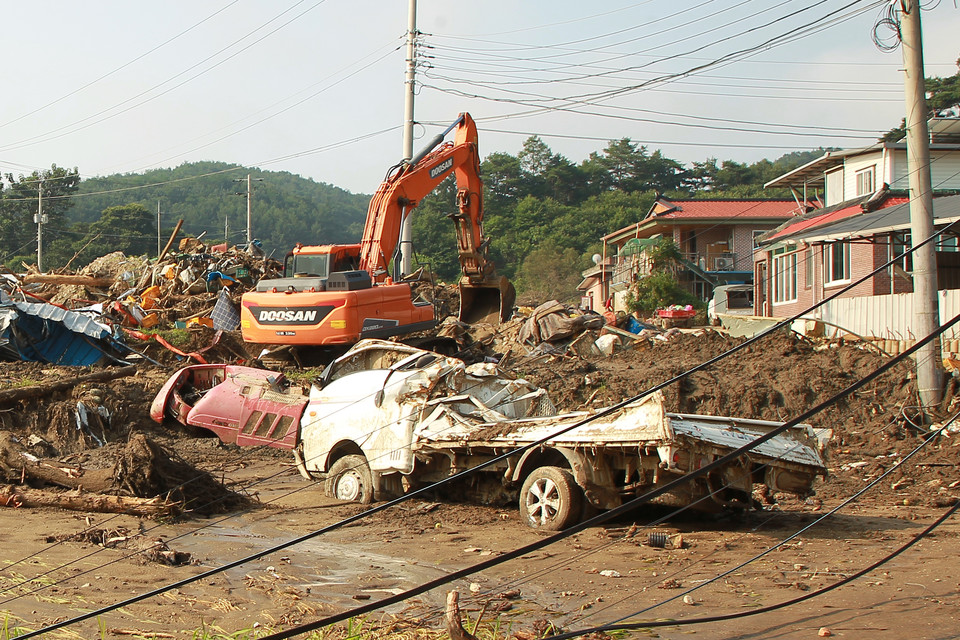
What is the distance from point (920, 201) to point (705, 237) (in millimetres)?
35667

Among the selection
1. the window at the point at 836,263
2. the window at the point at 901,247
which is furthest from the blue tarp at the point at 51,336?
the window at the point at 836,263

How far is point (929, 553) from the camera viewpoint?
323 inches

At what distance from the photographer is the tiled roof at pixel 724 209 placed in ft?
156

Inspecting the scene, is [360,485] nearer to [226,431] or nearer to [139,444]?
[139,444]

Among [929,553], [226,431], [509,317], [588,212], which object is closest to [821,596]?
[929,553]

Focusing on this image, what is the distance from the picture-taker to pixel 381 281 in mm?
20312

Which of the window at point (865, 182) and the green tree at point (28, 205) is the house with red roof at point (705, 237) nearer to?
the window at point (865, 182)

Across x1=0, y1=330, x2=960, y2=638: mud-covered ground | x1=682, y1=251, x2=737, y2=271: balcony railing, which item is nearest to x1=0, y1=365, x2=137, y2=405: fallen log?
x1=0, y1=330, x2=960, y2=638: mud-covered ground

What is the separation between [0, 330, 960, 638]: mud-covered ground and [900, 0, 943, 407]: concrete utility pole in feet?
2.56

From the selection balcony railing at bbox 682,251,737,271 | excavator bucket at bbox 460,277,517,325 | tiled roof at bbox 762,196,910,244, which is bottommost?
excavator bucket at bbox 460,277,517,325

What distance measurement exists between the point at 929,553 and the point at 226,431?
10.4m

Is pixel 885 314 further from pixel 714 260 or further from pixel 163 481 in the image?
pixel 714 260

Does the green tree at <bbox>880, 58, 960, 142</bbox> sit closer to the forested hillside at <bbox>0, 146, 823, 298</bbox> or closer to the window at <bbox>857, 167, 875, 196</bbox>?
the forested hillside at <bbox>0, 146, 823, 298</bbox>

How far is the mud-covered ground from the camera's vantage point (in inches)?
246
